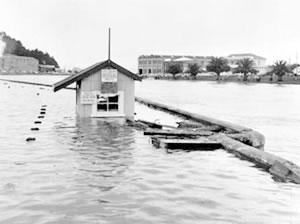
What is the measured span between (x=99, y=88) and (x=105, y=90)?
14.0 inches

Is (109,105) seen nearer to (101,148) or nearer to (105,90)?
(105,90)

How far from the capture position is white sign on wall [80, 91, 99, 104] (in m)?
24.2

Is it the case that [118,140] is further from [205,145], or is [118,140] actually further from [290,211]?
[290,211]

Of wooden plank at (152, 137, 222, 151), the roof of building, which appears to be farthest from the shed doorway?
wooden plank at (152, 137, 222, 151)

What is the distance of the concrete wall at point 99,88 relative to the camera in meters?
24.4

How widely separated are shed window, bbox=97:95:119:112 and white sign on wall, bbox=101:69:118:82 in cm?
96

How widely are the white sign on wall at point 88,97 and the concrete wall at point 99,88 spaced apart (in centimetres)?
19

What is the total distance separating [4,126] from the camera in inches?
922

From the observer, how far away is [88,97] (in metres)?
24.3

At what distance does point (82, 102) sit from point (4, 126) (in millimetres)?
4188

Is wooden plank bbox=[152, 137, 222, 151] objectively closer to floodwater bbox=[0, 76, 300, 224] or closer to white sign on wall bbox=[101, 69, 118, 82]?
floodwater bbox=[0, 76, 300, 224]

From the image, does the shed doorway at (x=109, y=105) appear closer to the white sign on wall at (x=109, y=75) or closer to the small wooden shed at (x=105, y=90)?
the small wooden shed at (x=105, y=90)

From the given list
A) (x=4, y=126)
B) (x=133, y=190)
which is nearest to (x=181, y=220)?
(x=133, y=190)

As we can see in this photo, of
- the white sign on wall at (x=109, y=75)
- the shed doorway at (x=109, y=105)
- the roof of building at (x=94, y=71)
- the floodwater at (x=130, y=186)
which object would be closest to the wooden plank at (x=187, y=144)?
the floodwater at (x=130, y=186)
